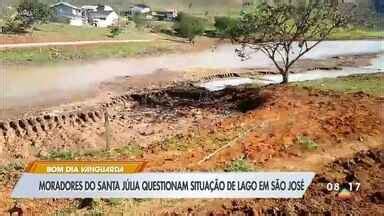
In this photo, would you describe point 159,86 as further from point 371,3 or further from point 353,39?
point 353,39

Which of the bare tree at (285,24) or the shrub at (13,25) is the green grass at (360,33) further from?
the shrub at (13,25)

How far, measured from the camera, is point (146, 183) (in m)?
7.02

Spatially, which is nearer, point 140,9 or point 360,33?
point 140,9

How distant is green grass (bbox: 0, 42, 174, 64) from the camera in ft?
87.6

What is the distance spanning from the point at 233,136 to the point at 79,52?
2031cm

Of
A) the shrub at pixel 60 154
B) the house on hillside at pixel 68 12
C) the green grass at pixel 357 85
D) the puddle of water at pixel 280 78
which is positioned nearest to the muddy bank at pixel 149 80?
the puddle of water at pixel 280 78

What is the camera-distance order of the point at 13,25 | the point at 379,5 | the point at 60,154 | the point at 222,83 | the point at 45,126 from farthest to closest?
the point at 13,25
the point at 222,83
the point at 379,5
the point at 45,126
the point at 60,154

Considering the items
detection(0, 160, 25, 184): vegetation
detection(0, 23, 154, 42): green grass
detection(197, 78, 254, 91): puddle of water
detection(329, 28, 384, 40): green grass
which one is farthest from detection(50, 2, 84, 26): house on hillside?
detection(0, 160, 25, 184): vegetation

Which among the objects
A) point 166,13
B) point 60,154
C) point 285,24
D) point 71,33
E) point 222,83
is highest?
point 166,13

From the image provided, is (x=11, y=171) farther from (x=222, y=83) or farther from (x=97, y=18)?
(x=97, y=18)

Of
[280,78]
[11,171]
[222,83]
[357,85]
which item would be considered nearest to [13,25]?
[222,83]

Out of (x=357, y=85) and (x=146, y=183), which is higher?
(x=146, y=183)

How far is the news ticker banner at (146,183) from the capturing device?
6918mm

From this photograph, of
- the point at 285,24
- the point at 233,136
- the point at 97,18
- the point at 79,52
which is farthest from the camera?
the point at 79,52
